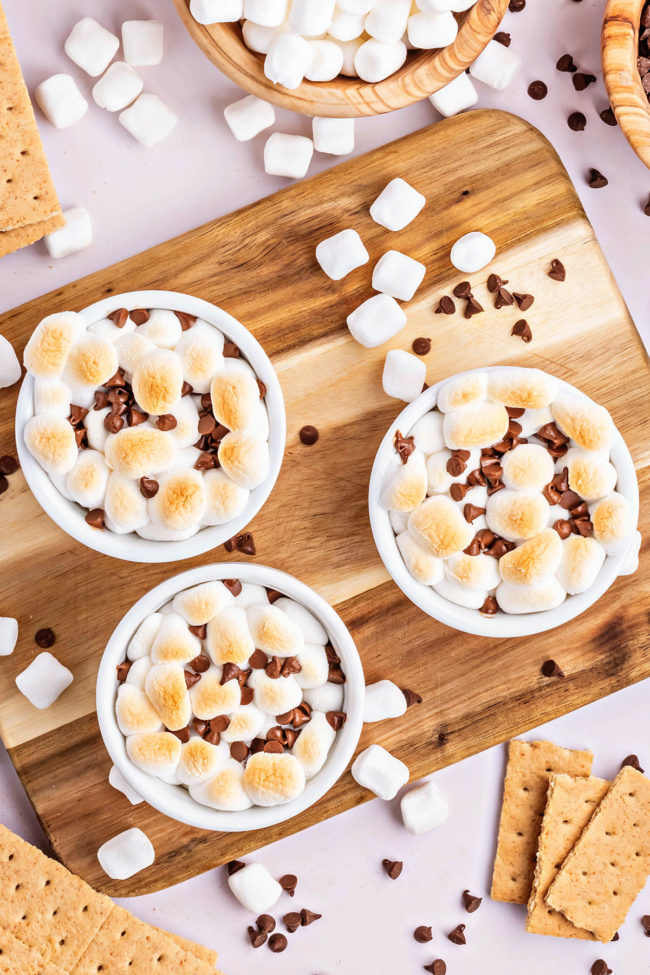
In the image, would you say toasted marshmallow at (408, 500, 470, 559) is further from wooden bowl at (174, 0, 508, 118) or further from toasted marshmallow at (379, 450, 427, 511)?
wooden bowl at (174, 0, 508, 118)

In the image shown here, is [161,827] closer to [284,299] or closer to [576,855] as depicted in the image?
[576,855]

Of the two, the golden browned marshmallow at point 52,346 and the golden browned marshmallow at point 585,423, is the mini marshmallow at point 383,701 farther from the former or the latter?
the golden browned marshmallow at point 52,346

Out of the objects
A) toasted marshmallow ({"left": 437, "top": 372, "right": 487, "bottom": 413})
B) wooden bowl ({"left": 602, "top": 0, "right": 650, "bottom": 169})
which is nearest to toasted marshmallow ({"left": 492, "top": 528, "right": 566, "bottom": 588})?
toasted marshmallow ({"left": 437, "top": 372, "right": 487, "bottom": 413})

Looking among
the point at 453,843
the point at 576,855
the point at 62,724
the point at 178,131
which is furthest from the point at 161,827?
the point at 178,131

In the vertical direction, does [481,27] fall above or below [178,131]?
above

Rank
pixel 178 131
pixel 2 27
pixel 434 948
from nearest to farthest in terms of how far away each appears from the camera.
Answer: pixel 2 27 < pixel 178 131 < pixel 434 948

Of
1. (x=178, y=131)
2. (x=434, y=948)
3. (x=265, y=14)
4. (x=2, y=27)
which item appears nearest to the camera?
(x=265, y=14)

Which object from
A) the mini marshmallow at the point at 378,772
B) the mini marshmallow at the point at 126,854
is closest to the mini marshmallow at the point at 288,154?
the mini marshmallow at the point at 378,772
